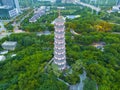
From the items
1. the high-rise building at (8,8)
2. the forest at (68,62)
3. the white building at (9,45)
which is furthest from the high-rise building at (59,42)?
the high-rise building at (8,8)

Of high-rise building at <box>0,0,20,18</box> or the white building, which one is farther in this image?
high-rise building at <box>0,0,20,18</box>

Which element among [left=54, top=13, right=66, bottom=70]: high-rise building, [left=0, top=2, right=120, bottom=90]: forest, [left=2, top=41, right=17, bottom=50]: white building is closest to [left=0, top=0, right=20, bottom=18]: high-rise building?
[left=0, top=2, right=120, bottom=90]: forest

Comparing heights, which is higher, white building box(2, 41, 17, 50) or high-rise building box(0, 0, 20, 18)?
→ high-rise building box(0, 0, 20, 18)

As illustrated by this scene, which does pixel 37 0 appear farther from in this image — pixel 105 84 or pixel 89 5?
pixel 105 84

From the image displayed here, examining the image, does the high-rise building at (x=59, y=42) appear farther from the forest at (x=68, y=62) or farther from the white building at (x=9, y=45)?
the white building at (x=9, y=45)

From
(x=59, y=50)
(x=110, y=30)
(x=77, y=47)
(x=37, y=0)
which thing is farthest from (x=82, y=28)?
(x=37, y=0)

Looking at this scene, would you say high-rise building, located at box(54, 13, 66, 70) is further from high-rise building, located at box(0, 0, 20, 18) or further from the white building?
high-rise building, located at box(0, 0, 20, 18)

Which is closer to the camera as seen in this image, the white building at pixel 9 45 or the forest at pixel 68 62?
the forest at pixel 68 62

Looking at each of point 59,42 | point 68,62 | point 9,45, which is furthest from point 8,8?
point 59,42

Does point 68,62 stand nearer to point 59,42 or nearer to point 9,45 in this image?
point 59,42
